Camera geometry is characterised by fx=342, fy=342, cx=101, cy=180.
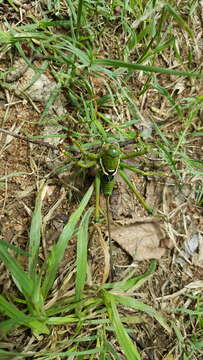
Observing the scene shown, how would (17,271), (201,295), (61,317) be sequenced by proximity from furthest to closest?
(201,295), (61,317), (17,271)

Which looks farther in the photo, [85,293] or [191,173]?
[191,173]

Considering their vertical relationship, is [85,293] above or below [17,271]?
below

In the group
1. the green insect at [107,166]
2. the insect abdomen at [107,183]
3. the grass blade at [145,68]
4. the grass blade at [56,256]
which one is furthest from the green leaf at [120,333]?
the grass blade at [145,68]

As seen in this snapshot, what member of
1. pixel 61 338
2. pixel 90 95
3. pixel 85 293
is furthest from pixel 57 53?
pixel 61 338

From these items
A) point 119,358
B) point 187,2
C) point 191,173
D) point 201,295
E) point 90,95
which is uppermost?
point 187,2

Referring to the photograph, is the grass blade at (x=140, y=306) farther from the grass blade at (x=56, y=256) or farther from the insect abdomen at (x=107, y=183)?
the insect abdomen at (x=107, y=183)

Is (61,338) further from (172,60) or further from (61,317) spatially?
(172,60)

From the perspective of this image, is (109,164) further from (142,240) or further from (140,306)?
(140,306)
